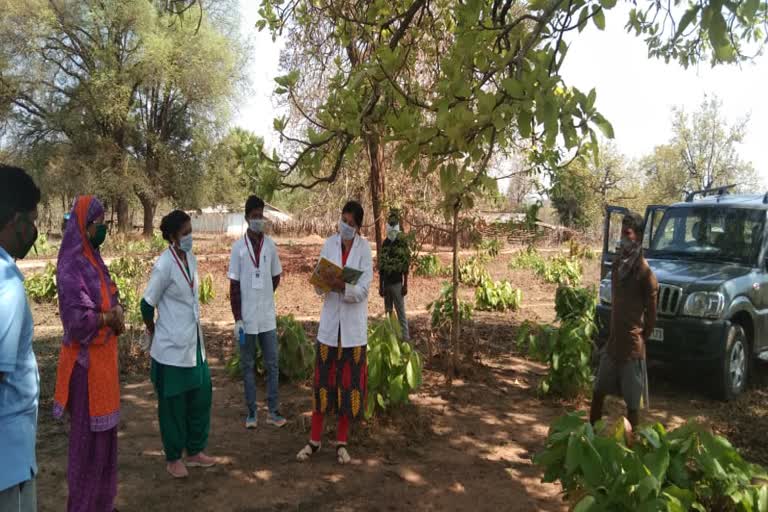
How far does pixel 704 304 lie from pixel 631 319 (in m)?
2.17

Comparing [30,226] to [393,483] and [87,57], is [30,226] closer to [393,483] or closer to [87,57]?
[393,483]

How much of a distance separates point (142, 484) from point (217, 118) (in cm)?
2705

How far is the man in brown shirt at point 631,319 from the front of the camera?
4.40 m

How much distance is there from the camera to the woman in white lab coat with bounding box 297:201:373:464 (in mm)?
4398

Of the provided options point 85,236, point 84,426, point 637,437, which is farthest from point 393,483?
point 85,236

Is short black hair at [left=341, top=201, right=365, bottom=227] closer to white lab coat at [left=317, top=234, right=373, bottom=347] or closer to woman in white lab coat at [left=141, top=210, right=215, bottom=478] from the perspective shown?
white lab coat at [left=317, top=234, right=373, bottom=347]

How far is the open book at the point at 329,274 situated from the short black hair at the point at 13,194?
218 cm

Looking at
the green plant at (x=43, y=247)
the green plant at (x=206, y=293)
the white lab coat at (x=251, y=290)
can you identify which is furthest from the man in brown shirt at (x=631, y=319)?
the green plant at (x=43, y=247)

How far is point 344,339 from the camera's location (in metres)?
4.39

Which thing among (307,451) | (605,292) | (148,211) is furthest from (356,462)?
(148,211)

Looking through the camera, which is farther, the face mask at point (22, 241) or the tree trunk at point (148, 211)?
the tree trunk at point (148, 211)

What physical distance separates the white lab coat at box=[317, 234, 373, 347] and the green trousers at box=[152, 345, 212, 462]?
0.93m

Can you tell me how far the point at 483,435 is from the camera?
5.14m

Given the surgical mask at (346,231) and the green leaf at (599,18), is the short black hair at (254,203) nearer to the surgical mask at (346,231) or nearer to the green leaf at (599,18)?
the surgical mask at (346,231)
